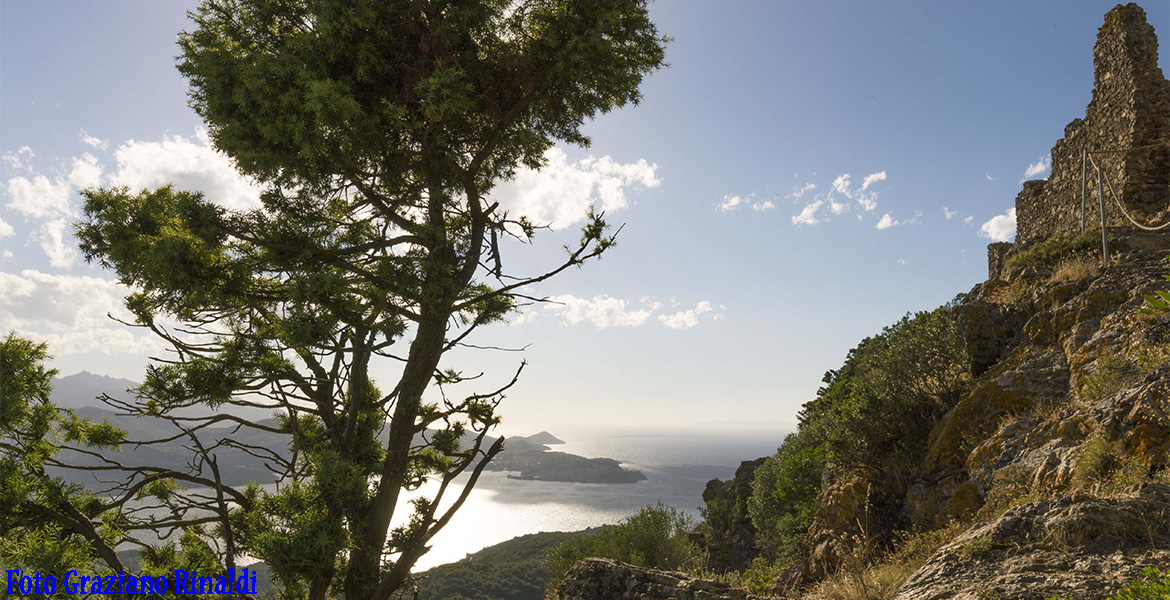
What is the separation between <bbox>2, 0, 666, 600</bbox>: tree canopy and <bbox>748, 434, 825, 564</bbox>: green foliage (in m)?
9.81

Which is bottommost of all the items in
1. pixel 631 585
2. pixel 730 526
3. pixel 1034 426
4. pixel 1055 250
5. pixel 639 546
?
pixel 730 526

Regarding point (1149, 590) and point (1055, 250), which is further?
point (1055, 250)

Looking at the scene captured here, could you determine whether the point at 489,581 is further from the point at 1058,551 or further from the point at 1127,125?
the point at 1127,125

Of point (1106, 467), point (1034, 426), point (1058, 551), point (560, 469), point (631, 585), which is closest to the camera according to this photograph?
point (1058, 551)

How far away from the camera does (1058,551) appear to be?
117 inches

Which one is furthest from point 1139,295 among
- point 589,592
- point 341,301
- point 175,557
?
point 175,557

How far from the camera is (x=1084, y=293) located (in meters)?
7.15

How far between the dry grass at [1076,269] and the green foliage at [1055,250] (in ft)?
1.36

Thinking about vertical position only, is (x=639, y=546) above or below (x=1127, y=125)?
below

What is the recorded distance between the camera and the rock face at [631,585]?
375 centimetres

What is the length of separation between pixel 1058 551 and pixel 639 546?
19.7 metres

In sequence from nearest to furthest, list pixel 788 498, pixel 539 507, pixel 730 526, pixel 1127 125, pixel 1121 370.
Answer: pixel 1121 370 → pixel 1127 125 → pixel 788 498 → pixel 730 526 → pixel 539 507

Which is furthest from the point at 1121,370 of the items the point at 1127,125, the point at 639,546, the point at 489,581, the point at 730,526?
the point at 489,581

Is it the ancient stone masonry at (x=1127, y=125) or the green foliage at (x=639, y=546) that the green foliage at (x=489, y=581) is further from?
the ancient stone masonry at (x=1127, y=125)
